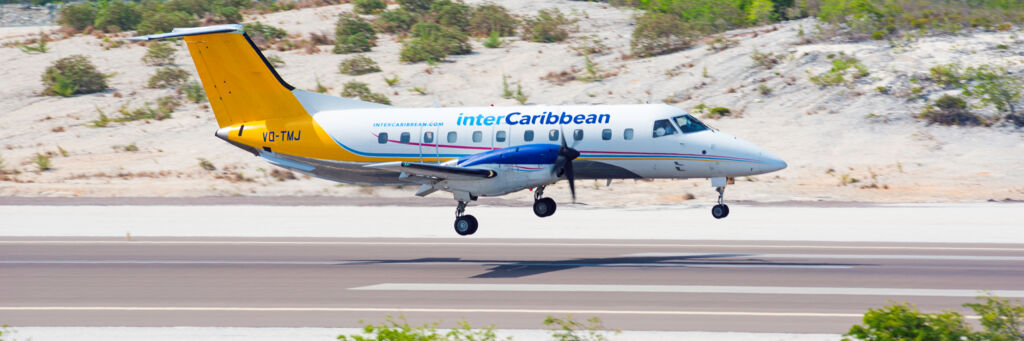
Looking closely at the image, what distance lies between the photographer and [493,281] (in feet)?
57.4

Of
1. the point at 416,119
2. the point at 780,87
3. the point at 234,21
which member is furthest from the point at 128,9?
the point at 416,119

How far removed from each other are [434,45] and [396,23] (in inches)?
281

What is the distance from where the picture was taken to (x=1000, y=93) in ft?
127

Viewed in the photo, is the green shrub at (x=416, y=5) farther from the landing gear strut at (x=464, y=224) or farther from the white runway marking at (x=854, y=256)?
the white runway marking at (x=854, y=256)

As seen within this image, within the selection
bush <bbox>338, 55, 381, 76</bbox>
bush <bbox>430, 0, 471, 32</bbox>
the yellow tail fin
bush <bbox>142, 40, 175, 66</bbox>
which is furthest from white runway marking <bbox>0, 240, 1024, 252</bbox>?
bush <bbox>430, 0, 471, 32</bbox>

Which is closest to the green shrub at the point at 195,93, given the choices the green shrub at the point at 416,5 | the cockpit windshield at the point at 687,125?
the green shrub at the point at 416,5

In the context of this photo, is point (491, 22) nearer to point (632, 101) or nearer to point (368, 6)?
point (368, 6)

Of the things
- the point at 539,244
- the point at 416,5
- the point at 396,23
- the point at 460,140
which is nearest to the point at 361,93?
the point at 396,23

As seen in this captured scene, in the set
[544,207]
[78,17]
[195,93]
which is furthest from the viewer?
[78,17]

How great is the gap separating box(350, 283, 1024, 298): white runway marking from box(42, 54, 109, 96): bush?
3944 centimetres

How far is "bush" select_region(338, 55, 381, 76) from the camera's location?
2005 inches

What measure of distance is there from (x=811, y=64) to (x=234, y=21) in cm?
3215

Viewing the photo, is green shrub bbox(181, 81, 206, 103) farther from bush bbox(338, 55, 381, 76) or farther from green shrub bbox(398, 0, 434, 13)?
green shrub bbox(398, 0, 434, 13)

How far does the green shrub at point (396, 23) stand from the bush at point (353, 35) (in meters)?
0.66
